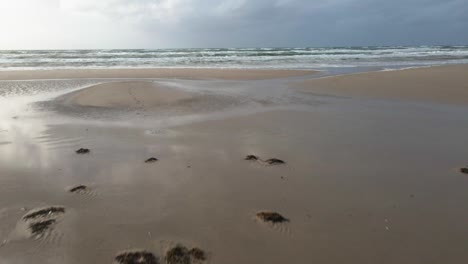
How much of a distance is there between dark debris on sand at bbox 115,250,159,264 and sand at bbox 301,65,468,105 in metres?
8.97

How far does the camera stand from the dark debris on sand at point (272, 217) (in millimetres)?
2855

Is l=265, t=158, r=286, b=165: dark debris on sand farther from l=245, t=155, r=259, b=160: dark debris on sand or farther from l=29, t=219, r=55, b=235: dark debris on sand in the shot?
l=29, t=219, r=55, b=235: dark debris on sand

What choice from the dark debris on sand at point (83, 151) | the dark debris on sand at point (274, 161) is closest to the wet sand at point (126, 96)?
the dark debris on sand at point (83, 151)

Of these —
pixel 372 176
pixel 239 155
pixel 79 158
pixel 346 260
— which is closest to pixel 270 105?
pixel 239 155

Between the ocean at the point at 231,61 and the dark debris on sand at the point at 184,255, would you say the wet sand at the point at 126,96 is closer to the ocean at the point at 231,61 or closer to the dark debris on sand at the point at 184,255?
the dark debris on sand at the point at 184,255

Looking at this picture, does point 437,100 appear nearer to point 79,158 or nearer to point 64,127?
point 79,158

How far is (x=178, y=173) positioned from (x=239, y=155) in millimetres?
1090

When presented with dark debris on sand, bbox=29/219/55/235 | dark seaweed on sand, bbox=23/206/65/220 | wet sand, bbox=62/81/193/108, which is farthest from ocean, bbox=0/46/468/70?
dark debris on sand, bbox=29/219/55/235

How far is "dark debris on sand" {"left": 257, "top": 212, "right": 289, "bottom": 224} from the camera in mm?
2855

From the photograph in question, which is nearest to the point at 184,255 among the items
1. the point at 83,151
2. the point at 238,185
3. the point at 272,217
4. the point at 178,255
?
the point at 178,255

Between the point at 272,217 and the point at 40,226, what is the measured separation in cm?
226

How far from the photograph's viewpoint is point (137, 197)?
330 centimetres

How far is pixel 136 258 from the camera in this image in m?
2.38

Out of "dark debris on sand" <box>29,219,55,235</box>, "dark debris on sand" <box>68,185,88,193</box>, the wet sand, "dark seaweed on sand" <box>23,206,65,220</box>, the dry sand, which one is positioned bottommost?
"dark debris on sand" <box>29,219,55,235</box>
